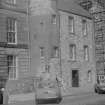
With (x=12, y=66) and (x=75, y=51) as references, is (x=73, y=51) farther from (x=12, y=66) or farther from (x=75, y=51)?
(x=12, y=66)

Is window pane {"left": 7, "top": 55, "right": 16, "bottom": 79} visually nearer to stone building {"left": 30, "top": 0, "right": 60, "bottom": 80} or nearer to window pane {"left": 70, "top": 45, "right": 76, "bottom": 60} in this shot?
window pane {"left": 70, "top": 45, "right": 76, "bottom": 60}

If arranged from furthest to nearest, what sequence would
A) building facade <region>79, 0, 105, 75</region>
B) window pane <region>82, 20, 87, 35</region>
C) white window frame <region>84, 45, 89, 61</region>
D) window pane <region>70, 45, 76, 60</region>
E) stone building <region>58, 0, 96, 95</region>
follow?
building facade <region>79, 0, 105, 75</region>
white window frame <region>84, 45, 89, 61</region>
window pane <region>82, 20, 87, 35</region>
window pane <region>70, 45, 76, 60</region>
stone building <region>58, 0, 96, 95</region>

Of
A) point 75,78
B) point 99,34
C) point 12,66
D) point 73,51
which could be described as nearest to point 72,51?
point 73,51

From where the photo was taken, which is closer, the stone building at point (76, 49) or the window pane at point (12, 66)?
the window pane at point (12, 66)

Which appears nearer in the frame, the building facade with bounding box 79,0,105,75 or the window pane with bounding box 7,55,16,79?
the window pane with bounding box 7,55,16,79

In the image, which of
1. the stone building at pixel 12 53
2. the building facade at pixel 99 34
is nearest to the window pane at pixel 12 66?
the stone building at pixel 12 53

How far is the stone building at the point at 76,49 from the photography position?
24.8m

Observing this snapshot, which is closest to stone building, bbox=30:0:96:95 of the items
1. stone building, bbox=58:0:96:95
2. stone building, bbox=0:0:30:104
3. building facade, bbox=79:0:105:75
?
stone building, bbox=58:0:96:95

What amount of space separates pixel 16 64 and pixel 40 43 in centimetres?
1396

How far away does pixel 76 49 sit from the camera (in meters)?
26.8

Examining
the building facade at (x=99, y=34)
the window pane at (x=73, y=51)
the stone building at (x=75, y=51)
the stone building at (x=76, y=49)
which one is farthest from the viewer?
the building facade at (x=99, y=34)

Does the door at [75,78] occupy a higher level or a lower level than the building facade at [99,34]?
lower

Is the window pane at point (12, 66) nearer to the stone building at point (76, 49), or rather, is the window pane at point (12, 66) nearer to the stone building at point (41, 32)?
the stone building at point (76, 49)

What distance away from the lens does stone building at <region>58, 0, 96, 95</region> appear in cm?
2475
